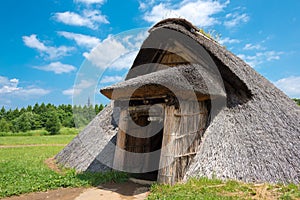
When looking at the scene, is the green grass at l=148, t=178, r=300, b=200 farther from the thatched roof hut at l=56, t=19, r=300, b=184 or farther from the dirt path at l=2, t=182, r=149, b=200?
the dirt path at l=2, t=182, r=149, b=200

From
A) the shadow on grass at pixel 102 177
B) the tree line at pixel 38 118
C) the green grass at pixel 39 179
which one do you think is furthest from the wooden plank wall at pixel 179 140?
the tree line at pixel 38 118

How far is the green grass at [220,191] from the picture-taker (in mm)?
5180

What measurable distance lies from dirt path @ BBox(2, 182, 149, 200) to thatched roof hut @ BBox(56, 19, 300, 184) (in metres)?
0.73

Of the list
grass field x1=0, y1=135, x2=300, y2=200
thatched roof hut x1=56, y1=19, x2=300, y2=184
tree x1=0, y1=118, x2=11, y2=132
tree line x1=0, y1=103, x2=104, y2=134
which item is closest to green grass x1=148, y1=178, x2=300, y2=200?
grass field x1=0, y1=135, x2=300, y2=200

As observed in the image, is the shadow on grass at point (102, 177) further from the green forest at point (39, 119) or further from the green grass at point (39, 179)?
the green forest at point (39, 119)

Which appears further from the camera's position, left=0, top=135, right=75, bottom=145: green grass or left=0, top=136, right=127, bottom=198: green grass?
left=0, top=135, right=75, bottom=145: green grass

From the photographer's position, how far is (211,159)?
265 inches

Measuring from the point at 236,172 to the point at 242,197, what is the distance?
49.3 inches

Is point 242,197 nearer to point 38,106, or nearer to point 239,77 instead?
point 239,77

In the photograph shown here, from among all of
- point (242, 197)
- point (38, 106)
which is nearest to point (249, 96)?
point (242, 197)

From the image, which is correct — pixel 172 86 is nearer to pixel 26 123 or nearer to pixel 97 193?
pixel 97 193

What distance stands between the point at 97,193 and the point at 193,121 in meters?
3.06

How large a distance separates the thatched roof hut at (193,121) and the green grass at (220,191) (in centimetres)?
40

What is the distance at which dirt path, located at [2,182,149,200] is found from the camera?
231 inches
